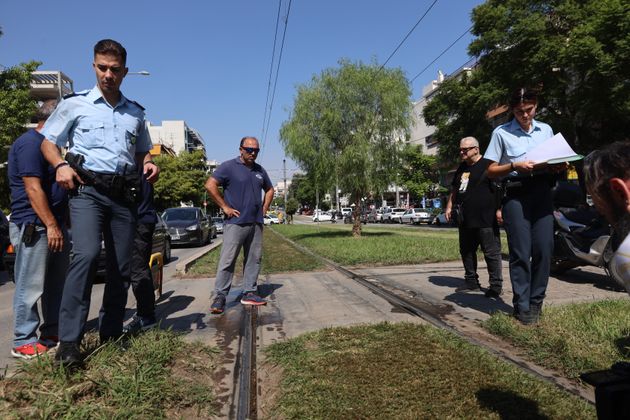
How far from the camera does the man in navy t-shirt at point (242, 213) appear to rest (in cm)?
513

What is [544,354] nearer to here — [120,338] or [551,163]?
[551,163]

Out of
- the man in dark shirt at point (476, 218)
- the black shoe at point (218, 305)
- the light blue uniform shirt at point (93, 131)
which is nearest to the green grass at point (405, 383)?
the black shoe at point (218, 305)

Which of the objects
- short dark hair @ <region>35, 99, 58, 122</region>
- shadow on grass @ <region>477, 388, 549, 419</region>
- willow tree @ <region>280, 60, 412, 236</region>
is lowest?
shadow on grass @ <region>477, 388, 549, 419</region>

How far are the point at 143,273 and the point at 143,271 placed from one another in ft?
0.08

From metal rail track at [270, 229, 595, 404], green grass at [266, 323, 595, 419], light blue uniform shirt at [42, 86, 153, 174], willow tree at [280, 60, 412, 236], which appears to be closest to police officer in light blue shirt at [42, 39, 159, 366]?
light blue uniform shirt at [42, 86, 153, 174]

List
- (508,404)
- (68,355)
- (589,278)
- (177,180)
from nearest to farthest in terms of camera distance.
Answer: (508,404)
(68,355)
(589,278)
(177,180)

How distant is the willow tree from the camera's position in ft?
60.2

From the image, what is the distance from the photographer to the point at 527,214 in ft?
12.5

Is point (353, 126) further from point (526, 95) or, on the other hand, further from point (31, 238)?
point (31, 238)

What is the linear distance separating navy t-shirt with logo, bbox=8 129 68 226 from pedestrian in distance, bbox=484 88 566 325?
11.9ft

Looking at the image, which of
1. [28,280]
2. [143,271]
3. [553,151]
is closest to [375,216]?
[143,271]

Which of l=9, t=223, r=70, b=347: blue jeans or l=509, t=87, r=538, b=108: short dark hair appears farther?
l=509, t=87, r=538, b=108: short dark hair

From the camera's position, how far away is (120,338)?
331 centimetres

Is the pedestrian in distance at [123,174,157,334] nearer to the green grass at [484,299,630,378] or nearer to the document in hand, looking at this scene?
the green grass at [484,299,630,378]
